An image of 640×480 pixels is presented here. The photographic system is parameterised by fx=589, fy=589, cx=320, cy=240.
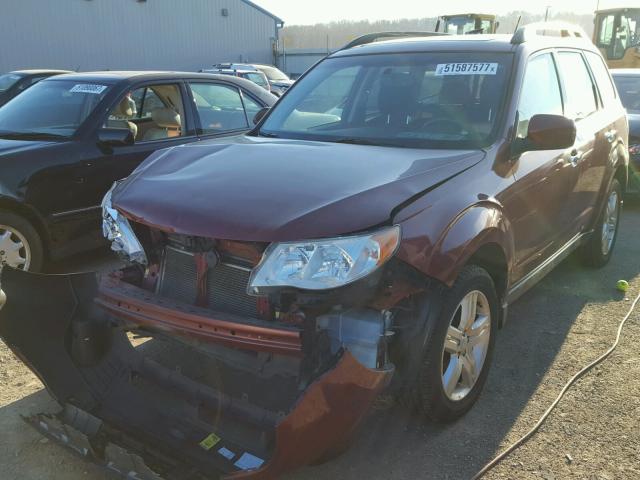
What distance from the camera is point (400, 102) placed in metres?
3.59

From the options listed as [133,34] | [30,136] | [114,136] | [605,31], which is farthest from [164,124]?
[133,34]

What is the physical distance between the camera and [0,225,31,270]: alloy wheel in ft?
14.6

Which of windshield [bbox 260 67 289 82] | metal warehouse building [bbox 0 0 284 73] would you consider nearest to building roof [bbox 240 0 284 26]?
metal warehouse building [bbox 0 0 284 73]

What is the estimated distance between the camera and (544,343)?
3914mm

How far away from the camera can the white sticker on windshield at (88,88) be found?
210 inches

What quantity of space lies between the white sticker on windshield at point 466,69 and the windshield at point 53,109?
10.4ft

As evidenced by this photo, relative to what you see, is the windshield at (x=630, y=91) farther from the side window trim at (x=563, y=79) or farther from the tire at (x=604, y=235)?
the side window trim at (x=563, y=79)

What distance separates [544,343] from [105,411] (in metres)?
2.77

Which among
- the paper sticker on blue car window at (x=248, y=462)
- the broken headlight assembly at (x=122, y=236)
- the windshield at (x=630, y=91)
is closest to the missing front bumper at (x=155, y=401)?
the paper sticker on blue car window at (x=248, y=462)

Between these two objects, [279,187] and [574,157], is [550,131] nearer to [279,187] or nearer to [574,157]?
[574,157]

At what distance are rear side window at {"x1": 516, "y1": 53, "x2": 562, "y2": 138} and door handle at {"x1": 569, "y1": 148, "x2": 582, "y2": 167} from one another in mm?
289

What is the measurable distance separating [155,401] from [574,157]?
307 centimetres

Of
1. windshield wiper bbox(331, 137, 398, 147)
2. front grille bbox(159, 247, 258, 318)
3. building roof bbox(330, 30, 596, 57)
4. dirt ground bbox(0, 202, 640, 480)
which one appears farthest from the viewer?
building roof bbox(330, 30, 596, 57)

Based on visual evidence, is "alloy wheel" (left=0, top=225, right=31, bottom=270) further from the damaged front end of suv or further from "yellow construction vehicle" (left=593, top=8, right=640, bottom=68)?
"yellow construction vehicle" (left=593, top=8, right=640, bottom=68)
